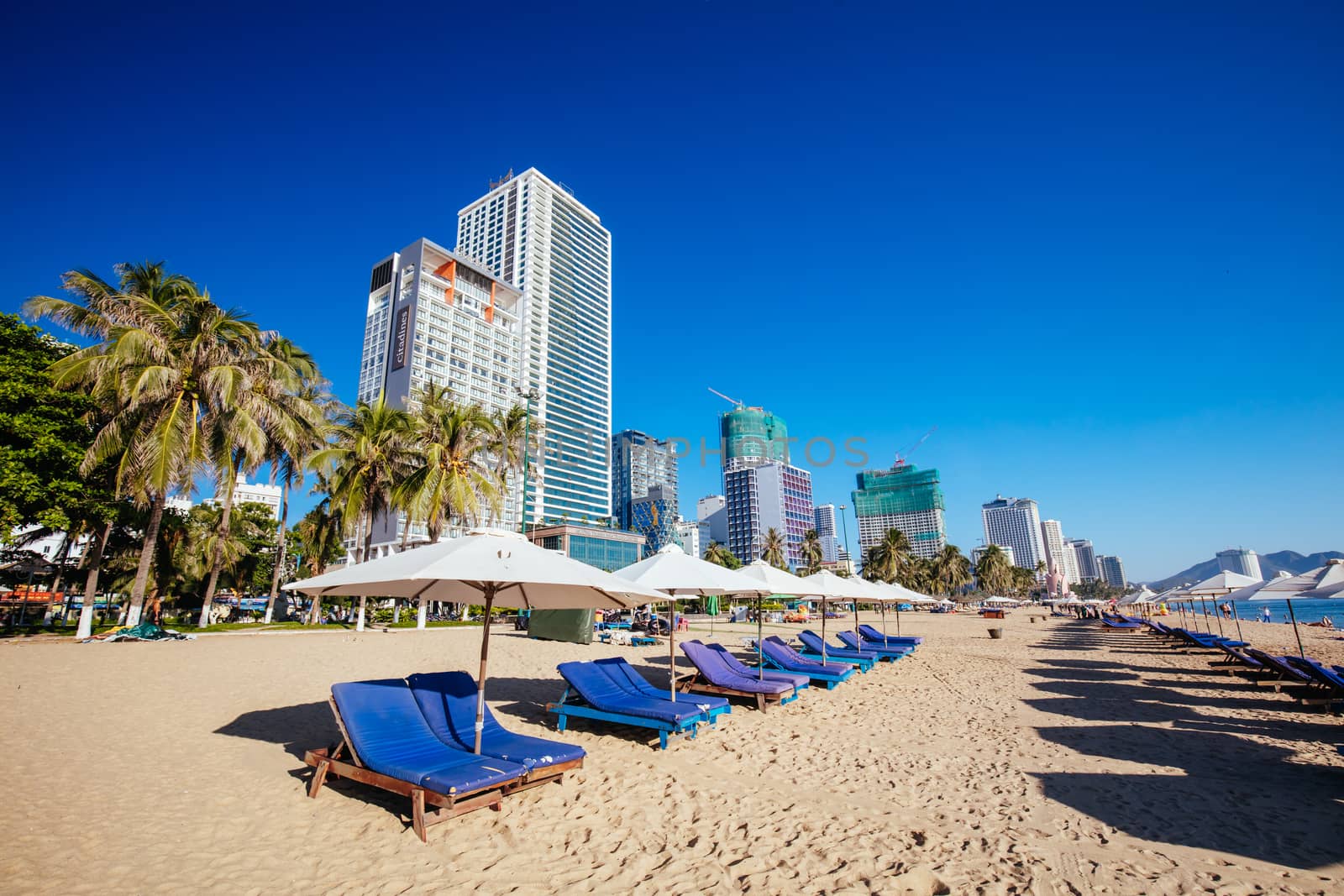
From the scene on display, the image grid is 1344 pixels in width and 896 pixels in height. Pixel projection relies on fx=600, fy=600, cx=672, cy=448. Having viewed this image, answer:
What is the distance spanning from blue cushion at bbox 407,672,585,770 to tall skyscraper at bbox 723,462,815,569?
174544 millimetres

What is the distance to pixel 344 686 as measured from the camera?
19.5 ft

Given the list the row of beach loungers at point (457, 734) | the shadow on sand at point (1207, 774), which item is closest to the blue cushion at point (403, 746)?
the row of beach loungers at point (457, 734)

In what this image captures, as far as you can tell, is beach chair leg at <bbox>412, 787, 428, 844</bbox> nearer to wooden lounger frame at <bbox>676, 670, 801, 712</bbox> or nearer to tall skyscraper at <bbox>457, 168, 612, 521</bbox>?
wooden lounger frame at <bbox>676, 670, 801, 712</bbox>

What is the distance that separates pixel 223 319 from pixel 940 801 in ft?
83.8

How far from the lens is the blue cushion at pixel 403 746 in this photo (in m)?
4.97

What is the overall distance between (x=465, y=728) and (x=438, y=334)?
101m

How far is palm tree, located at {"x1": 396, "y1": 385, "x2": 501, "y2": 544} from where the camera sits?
2684 centimetres

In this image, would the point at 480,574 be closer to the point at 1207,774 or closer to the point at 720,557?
the point at 1207,774

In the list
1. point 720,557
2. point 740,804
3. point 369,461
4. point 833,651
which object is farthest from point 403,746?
point 720,557

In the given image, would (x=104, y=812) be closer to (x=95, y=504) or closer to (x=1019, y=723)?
(x=1019, y=723)

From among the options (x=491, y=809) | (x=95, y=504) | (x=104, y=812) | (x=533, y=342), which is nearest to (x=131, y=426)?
(x=95, y=504)

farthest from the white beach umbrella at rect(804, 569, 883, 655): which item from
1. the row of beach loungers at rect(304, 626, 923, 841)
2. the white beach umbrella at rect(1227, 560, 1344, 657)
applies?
the white beach umbrella at rect(1227, 560, 1344, 657)

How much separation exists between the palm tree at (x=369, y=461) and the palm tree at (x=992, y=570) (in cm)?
9771

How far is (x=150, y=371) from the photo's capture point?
18766 mm
